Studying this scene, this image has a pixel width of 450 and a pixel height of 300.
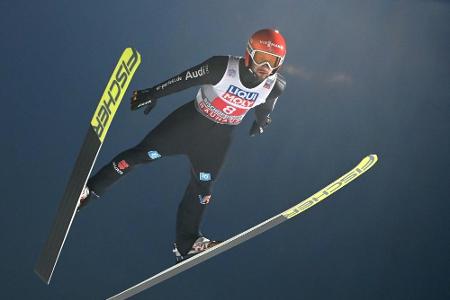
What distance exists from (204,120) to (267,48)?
408 millimetres

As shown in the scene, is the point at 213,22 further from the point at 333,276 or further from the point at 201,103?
the point at 333,276

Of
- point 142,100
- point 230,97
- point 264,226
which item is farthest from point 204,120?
point 264,226

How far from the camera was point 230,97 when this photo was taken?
9.64 feet

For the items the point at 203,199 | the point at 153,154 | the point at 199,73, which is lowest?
the point at 203,199

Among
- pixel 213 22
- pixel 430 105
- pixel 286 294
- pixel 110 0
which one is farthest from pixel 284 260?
pixel 110 0

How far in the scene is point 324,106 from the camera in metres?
3.65

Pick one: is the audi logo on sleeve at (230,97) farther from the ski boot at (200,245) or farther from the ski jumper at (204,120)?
the ski boot at (200,245)

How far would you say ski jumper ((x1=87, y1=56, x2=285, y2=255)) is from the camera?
291 centimetres

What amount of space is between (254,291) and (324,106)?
110 cm

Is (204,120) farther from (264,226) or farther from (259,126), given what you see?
(264,226)

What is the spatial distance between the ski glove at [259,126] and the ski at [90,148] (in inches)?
26.4

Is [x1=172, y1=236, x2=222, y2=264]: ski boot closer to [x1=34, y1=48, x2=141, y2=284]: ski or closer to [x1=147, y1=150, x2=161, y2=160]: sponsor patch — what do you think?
[x1=147, y1=150, x2=161, y2=160]: sponsor patch

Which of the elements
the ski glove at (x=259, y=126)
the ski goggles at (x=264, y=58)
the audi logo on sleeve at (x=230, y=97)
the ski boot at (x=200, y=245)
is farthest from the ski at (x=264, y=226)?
the ski goggles at (x=264, y=58)

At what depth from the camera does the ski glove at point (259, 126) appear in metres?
3.18
